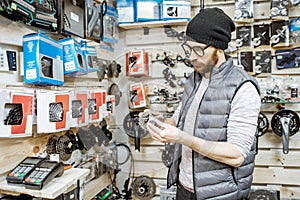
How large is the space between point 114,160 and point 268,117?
1097 millimetres

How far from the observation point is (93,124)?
1.61m

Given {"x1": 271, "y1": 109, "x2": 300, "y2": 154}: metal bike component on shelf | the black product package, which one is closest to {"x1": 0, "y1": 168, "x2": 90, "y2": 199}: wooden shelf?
the black product package

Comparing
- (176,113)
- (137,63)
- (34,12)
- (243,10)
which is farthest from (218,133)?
(243,10)

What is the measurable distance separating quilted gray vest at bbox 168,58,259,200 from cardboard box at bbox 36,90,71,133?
22.3 inches

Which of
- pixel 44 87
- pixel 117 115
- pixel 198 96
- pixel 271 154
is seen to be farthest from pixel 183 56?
pixel 271 154

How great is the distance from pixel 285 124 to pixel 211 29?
1.24 meters

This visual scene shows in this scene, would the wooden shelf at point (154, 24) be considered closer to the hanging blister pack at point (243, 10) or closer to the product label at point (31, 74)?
the product label at point (31, 74)

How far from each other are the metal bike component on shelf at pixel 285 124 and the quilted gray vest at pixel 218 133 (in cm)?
97

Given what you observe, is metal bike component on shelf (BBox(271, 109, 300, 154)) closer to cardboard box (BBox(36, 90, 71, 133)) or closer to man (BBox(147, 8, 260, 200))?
man (BBox(147, 8, 260, 200))

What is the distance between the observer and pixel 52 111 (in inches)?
51.8

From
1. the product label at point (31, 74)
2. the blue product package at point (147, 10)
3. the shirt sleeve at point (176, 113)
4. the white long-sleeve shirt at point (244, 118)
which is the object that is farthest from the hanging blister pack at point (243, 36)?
the product label at point (31, 74)

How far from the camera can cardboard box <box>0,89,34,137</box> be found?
3.64ft

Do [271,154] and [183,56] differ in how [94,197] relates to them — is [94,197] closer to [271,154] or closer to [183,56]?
[183,56]

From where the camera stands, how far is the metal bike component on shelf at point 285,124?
6.40ft
